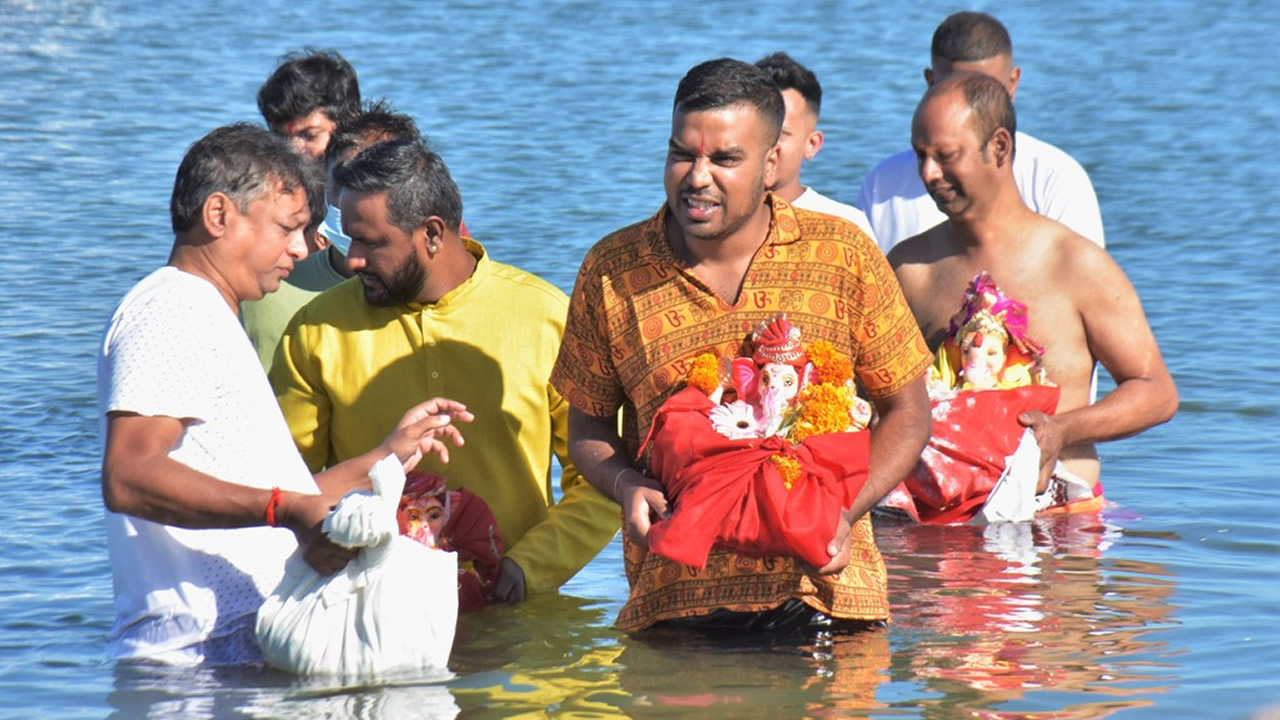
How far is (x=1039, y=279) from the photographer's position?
7.46m

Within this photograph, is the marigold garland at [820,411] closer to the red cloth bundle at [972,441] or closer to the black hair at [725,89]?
the black hair at [725,89]

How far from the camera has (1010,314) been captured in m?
7.24

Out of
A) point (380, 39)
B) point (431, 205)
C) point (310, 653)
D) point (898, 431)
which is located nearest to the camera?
point (310, 653)

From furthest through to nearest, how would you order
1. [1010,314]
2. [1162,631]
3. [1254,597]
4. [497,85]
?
[497,85] < [1010,314] < [1254,597] < [1162,631]

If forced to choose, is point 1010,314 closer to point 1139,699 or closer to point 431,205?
point 1139,699

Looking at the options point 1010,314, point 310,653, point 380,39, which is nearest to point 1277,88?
point 380,39

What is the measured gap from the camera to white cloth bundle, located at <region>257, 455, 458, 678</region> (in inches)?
193

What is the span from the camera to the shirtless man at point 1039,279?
7352 millimetres

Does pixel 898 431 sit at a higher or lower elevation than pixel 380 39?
lower

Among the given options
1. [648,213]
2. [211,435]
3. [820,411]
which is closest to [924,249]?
[820,411]

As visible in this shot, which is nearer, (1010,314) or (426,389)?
(426,389)

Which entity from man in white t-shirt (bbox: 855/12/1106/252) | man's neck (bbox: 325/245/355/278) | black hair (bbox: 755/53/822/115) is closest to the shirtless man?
man in white t-shirt (bbox: 855/12/1106/252)

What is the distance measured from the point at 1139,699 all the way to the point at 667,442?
1.62 m

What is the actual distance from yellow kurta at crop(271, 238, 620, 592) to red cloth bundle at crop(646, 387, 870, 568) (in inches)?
37.2
